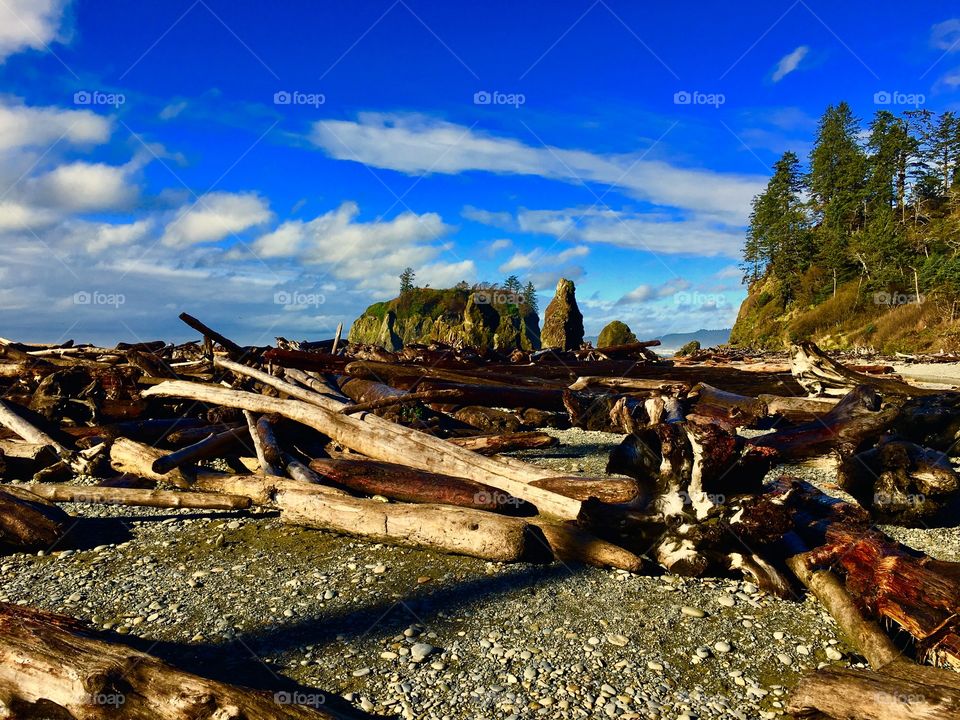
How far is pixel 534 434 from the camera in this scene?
32.2 ft

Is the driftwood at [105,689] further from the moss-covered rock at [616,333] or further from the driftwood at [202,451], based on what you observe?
the moss-covered rock at [616,333]

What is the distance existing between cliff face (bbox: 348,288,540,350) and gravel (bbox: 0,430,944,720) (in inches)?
1816

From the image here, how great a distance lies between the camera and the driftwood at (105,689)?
303 centimetres

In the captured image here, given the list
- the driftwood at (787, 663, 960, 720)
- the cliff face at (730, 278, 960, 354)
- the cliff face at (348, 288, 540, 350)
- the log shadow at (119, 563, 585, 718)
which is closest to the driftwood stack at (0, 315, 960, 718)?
the driftwood at (787, 663, 960, 720)

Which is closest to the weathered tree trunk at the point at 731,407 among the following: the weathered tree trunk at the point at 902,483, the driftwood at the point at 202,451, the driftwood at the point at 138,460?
the weathered tree trunk at the point at 902,483

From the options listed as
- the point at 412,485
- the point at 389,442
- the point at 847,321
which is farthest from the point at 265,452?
the point at 847,321

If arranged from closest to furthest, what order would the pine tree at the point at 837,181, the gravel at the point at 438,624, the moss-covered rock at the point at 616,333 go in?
the gravel at the point at 438,624 < the moss-covered rock at the point at 616,333 < the pine tree at the point at 837,181

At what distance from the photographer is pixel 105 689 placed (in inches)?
124

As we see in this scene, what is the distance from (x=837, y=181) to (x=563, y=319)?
4671cm

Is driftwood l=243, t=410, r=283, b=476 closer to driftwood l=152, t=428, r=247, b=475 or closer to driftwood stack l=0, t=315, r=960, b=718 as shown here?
driftwood stack l=0, t=315, r=960, b=718

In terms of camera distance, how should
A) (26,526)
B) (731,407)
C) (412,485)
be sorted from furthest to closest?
1. (731,407)
2. (412,485)
3. (26,526)

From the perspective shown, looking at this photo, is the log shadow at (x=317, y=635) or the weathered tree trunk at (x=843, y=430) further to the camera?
the weathered tree trunk at (x=843, y=430)

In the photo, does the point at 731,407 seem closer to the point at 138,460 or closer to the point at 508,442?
the point at 508,442

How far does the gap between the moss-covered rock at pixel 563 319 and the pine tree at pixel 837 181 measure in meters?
35.6
